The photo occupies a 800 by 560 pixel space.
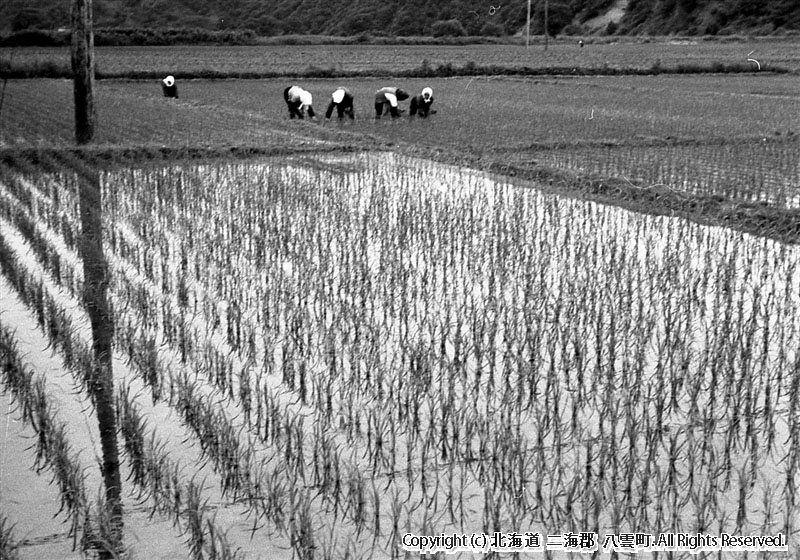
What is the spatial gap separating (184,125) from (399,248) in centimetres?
704

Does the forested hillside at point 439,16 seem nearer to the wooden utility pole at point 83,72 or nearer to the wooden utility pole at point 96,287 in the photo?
the wooden utility pole at point 83,72

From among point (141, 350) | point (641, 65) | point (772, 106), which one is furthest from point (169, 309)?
point (641, 65)

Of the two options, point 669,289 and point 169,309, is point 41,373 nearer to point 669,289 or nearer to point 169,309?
point 169,309

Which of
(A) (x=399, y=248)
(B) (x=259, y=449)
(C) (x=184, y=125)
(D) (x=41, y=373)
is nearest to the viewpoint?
(B) (x=259, y=449)

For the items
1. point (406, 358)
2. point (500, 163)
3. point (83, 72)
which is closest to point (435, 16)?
point (83, 72)

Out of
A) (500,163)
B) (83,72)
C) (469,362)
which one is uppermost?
(83,72)

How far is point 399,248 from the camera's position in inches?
240

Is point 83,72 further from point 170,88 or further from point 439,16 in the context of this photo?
point 439,16

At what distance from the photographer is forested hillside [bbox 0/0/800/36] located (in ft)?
136

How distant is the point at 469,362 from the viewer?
4125 mm

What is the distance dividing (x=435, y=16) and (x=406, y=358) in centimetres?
4188

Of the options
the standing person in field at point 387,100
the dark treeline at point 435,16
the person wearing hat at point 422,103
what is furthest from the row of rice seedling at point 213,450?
the dark treeline at point 435,16

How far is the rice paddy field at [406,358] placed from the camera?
279cm

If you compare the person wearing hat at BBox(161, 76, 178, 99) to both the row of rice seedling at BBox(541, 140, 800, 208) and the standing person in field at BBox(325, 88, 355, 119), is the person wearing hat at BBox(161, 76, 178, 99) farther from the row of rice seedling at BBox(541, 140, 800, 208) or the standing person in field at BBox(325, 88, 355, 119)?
the row of rice seedling at BBox(541, 140, 800, 208)
